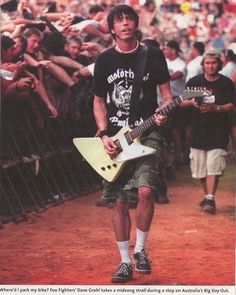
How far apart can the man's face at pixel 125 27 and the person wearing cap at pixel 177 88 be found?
1187 millimetres

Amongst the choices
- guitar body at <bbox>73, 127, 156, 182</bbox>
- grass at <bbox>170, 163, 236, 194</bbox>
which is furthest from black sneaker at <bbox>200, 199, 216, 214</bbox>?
guitar body at <bbox>73, 127, 156, 182</bbox>

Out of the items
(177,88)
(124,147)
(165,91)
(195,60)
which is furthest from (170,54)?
(124,147)

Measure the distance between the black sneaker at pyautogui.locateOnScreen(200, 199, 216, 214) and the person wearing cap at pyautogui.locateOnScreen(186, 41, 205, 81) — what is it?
800mm

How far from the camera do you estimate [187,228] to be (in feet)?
16.0

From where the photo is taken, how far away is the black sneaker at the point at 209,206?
5.19 metres

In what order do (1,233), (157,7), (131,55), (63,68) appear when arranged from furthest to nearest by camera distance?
(63,68) → (157,7) → (1,233) → (131,55)

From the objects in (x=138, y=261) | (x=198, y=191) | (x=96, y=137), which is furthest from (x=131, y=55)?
(x=198, y=191)

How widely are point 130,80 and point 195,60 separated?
5.55 ft

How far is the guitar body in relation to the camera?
160 inches

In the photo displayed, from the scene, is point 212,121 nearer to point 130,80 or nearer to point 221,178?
point 221,178

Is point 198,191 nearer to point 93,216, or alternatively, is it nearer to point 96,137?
point 93,216

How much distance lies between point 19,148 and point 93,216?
26.9 inches

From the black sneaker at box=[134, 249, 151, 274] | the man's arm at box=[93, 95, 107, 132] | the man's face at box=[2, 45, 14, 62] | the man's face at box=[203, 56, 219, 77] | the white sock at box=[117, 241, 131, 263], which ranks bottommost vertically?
the black sneaker at box=[134, 249, 151, 274]

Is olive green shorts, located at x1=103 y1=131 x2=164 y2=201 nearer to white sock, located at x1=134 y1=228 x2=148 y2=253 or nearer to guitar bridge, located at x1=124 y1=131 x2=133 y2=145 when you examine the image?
guitar bridge, located at x1=124 y1=131 x2=133 y2=145
